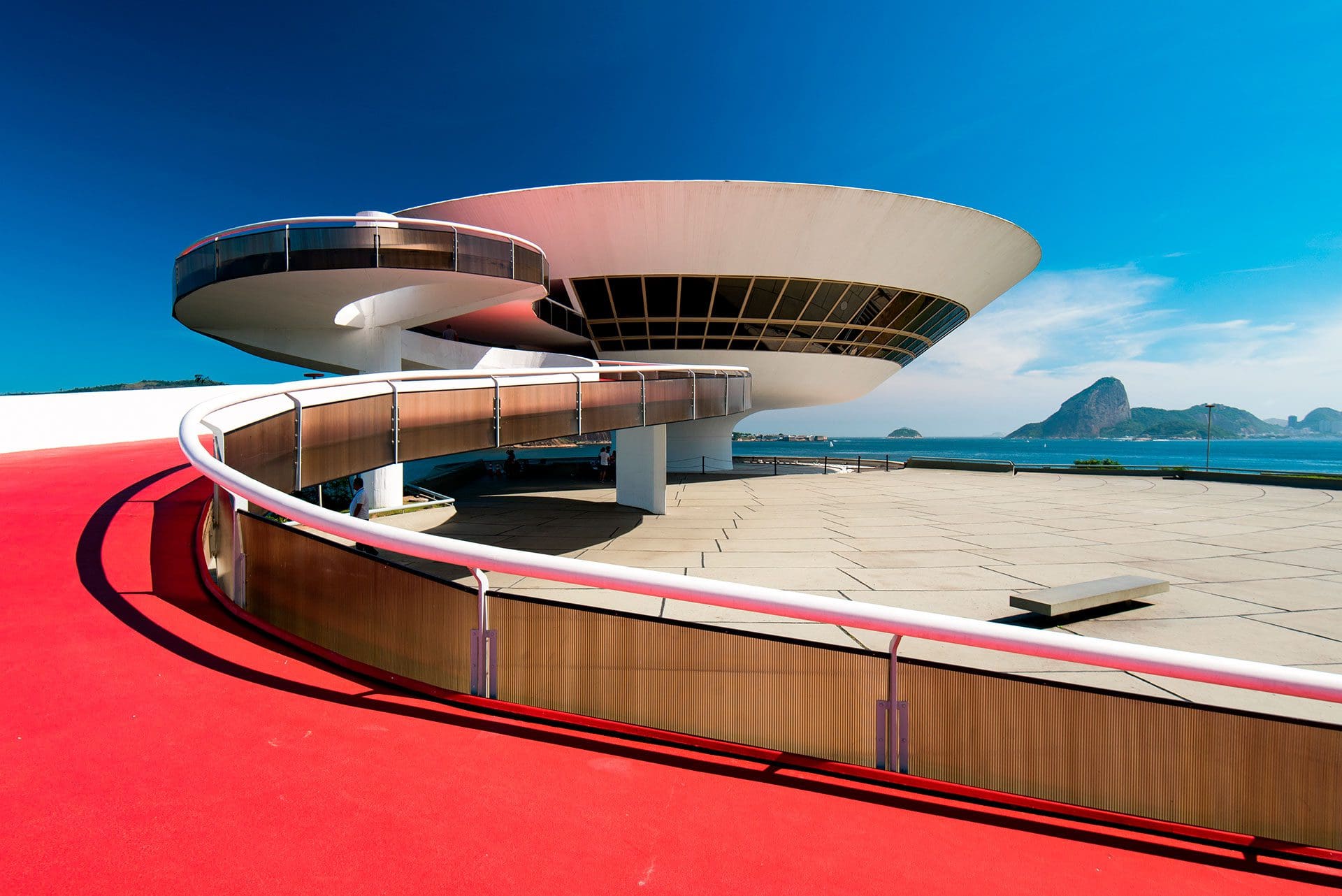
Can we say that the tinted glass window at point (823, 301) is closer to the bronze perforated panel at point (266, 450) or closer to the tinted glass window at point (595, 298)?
the tinted glass window at point (595, 298)

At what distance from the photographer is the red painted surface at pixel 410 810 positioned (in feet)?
7.00

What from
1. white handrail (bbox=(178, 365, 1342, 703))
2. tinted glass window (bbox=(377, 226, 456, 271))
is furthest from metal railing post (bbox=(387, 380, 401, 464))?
tinted glass window (bbox=(377, 226, 456, 271))

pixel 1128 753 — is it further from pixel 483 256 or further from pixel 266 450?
pixel 483 256

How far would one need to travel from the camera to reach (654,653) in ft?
10.9

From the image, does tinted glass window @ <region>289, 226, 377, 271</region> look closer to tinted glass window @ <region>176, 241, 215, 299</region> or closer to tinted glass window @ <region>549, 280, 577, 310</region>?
tinted glass window @ <region>176, 241, 215, 299</region>

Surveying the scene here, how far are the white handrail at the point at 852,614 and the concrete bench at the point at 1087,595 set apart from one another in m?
5.23

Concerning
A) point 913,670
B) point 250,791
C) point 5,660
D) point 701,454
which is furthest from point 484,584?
point 701,454

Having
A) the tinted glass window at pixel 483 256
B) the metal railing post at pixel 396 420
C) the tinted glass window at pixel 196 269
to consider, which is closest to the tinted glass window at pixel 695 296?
the tinted glass window at pixel 483 256

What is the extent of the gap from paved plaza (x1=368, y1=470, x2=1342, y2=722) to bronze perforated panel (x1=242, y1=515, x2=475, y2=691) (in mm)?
4674

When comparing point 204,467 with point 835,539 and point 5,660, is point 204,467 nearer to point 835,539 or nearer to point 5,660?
point 5,660

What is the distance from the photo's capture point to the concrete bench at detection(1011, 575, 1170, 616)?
25.9ft

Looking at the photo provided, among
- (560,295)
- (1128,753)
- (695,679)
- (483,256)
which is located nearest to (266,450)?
(695,679)

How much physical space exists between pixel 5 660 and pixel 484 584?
8.83ft

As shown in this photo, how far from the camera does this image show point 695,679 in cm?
329
